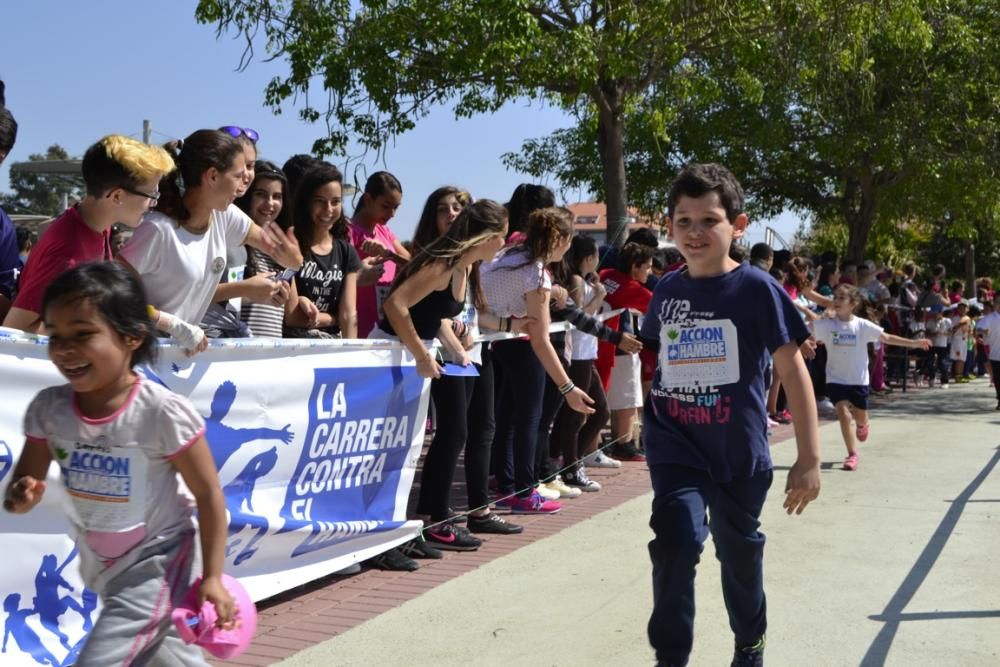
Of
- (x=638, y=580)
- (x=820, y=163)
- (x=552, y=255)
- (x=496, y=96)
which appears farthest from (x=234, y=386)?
(x=820, y=163)

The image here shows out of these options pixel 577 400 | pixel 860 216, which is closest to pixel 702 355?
pixel 577 400

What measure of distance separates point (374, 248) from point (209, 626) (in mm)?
4568

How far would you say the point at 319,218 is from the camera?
6520mm

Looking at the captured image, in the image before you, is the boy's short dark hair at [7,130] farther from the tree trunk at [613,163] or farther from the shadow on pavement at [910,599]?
the tree trunk at [613,163]

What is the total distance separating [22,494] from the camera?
3035mm

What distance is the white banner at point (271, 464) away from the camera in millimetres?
4102

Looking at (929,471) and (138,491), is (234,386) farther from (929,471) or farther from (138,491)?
(929,471)

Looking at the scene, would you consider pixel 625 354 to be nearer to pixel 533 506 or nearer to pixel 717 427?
pixel 533 506

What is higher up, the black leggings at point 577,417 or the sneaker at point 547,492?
the black leggings at point 577,417

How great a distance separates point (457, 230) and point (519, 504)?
2.28m

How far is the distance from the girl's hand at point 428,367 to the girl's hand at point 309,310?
61 centimetres

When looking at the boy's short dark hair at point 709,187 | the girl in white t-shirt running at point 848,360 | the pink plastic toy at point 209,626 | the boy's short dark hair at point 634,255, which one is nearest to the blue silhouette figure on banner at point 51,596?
the pink plastic toy at point 209,626

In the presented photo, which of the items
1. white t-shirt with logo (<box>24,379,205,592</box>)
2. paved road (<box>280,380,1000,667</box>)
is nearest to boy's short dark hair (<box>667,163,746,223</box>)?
paved road (<box>280,380,1000,667</box>)

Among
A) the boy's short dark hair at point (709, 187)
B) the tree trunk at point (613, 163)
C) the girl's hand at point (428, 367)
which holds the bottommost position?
the girl's hand at point (428, 367)
